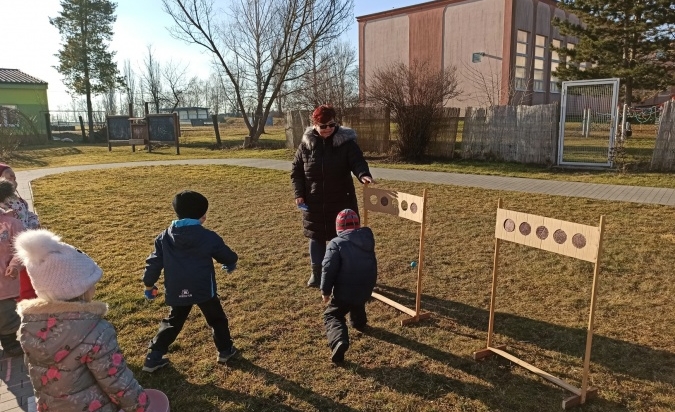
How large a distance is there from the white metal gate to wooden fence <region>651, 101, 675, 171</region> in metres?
1.06

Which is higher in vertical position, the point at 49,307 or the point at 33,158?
the point at 49,307

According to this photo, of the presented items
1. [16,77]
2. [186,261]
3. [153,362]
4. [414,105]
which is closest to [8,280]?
[153,362]

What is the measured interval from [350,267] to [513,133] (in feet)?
42.0

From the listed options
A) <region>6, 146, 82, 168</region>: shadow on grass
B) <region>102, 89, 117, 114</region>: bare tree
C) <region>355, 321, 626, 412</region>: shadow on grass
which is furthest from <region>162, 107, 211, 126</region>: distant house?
<region>355, 321, 626, 412</region>: shadow on grass

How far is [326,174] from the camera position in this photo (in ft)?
14.6

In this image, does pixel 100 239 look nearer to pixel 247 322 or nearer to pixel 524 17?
pixel 247 322

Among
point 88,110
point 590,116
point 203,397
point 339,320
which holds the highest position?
point 88,110

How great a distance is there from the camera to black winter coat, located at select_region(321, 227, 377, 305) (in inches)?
142

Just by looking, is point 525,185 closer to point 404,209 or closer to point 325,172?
point 404,209

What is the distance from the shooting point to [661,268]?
546 cm

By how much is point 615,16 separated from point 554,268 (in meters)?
20.2

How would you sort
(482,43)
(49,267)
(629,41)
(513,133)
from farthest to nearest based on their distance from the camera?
Result: (482,43)
(629,41)
(513,133)
(49,267)

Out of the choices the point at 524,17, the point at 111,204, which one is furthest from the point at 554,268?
the point at 524,17

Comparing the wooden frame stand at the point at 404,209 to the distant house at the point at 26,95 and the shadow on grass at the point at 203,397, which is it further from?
the distant house at the point at 26,95
